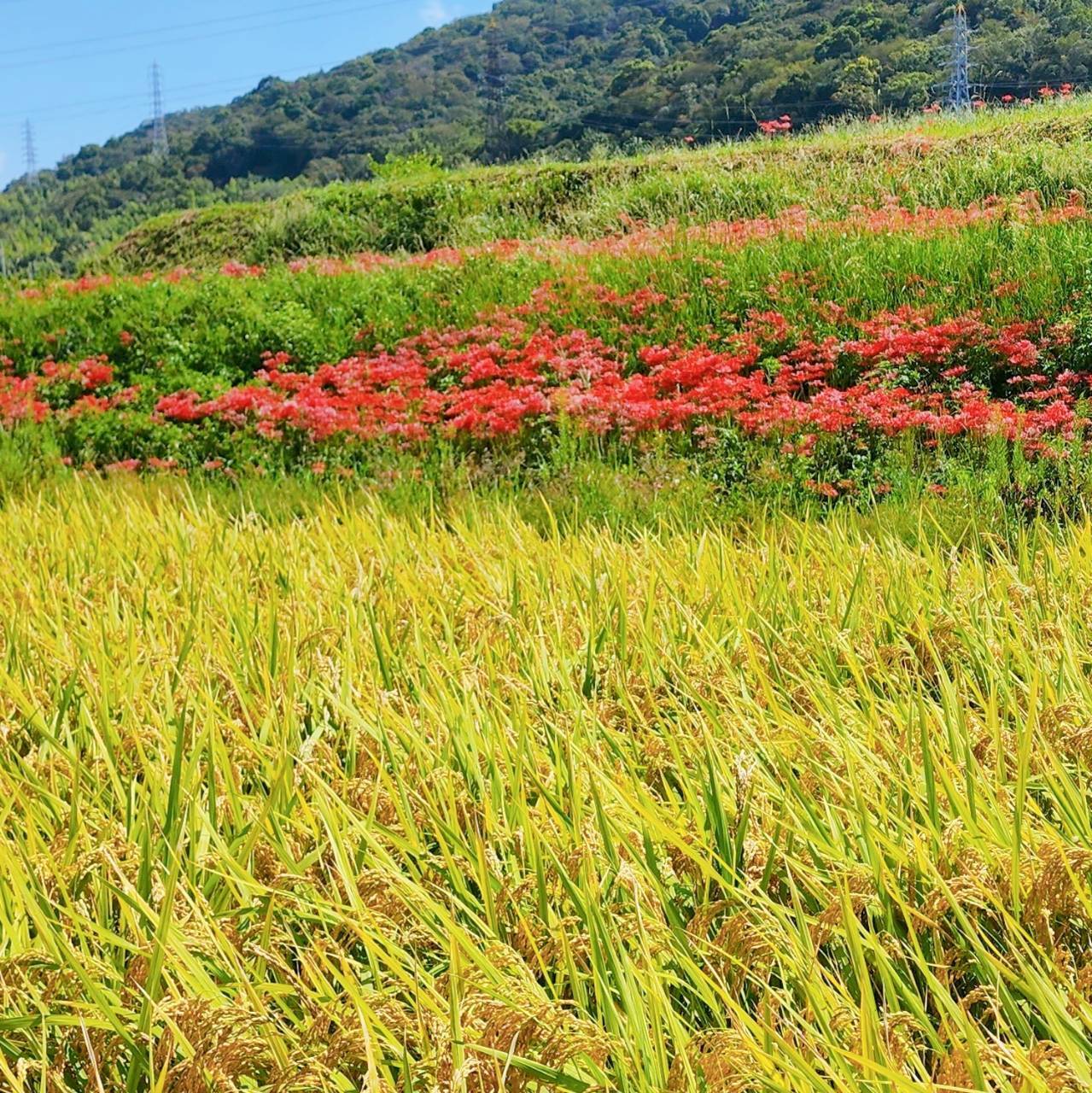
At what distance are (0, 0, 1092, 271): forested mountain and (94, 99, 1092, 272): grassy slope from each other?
3.22m

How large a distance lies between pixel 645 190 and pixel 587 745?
12857mm

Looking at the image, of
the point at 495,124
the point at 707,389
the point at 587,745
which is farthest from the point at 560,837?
the point at 495,124

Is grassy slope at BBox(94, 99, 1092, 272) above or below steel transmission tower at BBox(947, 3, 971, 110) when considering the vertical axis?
below

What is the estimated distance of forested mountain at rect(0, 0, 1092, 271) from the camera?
31594 millimetres

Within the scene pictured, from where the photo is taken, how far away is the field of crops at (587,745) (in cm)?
133

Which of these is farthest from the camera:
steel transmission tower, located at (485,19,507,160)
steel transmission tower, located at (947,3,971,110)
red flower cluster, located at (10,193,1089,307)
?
steel transmission tower, located at (485,19,507,160)

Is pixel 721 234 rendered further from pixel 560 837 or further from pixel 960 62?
pixel 960 62

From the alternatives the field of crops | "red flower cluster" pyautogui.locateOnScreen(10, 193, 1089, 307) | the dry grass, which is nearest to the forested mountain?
"red flower cluster" pyautogui.locateOnScreen(10, 193, 1089, 307)

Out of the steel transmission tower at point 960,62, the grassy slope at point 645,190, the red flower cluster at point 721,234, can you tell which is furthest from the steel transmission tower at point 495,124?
the red flower cluster at point 721,234

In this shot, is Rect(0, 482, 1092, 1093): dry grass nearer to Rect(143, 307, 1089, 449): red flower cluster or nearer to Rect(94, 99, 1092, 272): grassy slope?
Rect(143, 307, 1089, 449): red flower cluster

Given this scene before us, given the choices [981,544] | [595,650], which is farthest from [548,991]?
[981,544]

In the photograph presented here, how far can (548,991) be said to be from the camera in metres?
1.53

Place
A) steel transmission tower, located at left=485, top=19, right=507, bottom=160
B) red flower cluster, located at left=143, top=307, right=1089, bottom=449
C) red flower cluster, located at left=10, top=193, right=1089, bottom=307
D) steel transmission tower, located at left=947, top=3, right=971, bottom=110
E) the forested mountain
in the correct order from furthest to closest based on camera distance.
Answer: steel transmission tower, located at left=485, top=19, right=507, bottom=160
the forested mountain
steel transmission tower, located at left=947, top=3, right=971, bottom=110
red flower cluster, located at left=10, top=193, right=1089, bottom=307
red flower cluster, located at left=143, top=307, right=1089, bottom=449

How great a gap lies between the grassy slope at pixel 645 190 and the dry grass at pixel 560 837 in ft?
28.9
